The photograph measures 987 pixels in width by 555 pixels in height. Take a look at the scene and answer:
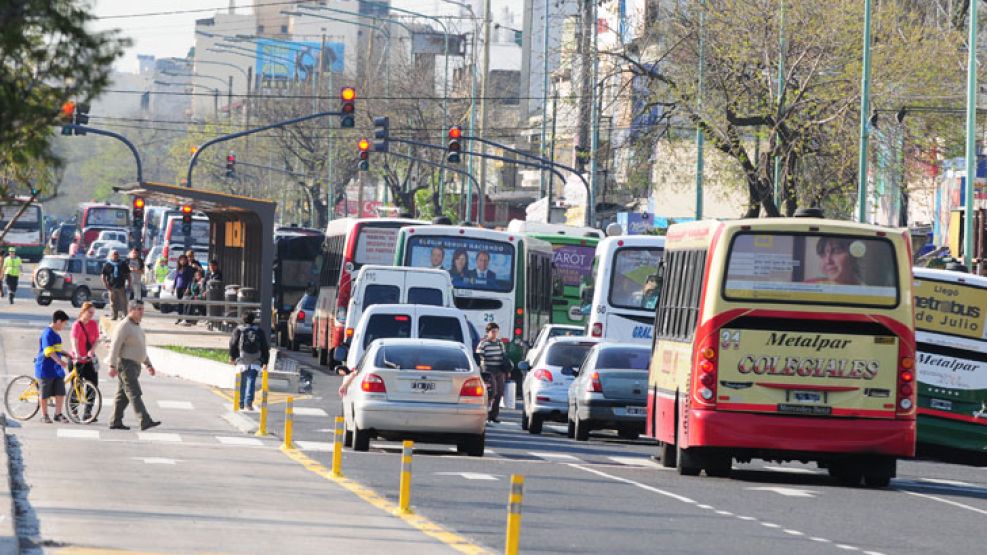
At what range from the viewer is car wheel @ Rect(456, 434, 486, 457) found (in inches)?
970

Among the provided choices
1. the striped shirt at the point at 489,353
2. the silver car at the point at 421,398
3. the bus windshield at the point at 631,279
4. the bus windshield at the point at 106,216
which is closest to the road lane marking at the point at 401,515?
the silver car at the point at 421,398

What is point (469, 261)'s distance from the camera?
41.4m

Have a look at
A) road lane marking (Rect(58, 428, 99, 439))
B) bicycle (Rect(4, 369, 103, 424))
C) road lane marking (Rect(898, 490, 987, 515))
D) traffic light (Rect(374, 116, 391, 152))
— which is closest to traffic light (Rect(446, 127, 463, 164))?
traffic light (Rect(374, 116, 391, 152))

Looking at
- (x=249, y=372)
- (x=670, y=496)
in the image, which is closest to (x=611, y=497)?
(x=670, y=496)

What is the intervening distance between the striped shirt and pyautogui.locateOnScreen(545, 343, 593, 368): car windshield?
47.4 inches

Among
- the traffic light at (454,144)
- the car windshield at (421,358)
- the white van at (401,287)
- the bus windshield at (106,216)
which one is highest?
the traffic light at (454,144)

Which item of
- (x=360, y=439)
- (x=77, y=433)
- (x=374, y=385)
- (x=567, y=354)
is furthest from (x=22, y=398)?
(x=567, y=354)

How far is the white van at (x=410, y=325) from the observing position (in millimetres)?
29562

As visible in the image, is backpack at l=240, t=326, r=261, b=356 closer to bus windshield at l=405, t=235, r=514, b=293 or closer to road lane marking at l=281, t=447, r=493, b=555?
road lane marking at l=281, t=447, r=493, b=555

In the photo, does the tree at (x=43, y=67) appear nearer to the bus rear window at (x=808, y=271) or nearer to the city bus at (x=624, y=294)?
the bus rear window at (x=808, y=271)

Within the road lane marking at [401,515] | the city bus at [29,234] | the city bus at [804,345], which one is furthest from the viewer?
the city bus at [29,234]

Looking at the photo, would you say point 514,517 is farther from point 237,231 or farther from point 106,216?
point 106,216

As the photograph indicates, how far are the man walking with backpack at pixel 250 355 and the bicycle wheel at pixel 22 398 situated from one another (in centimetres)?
334

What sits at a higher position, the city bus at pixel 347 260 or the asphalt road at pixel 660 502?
the city bus at pixel 347 260
